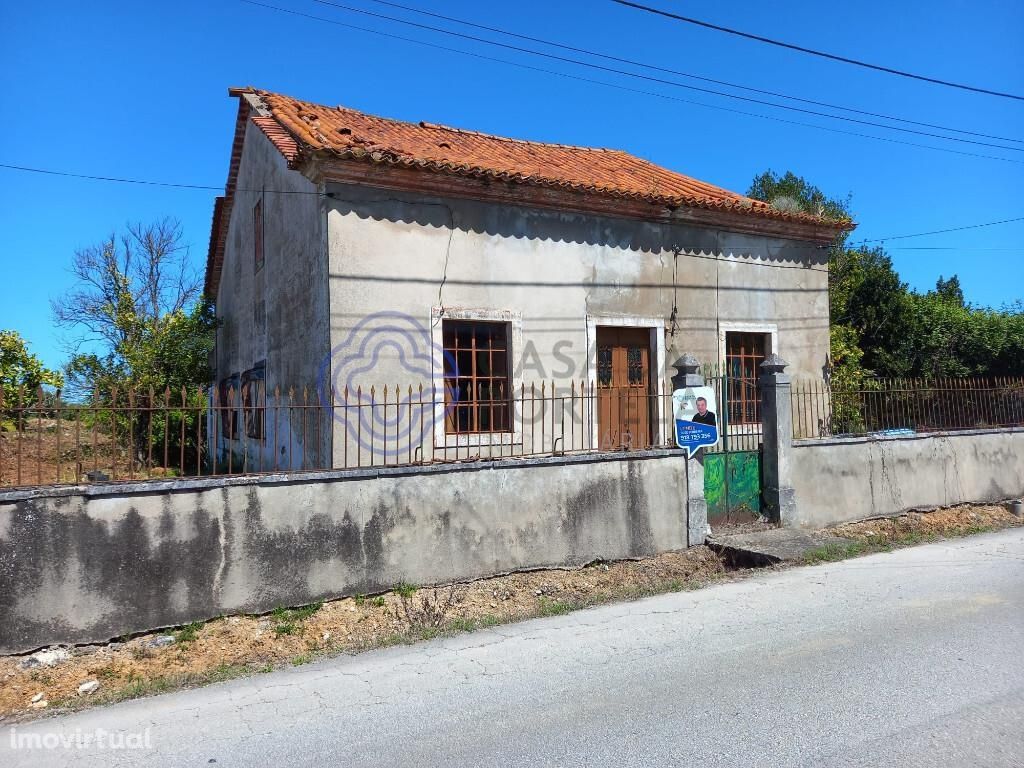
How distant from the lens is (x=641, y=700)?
163 inches

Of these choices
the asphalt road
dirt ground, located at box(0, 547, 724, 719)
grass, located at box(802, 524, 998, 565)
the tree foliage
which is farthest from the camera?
the tree foliage

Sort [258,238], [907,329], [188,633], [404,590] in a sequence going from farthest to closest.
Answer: [907,329] < [258,238] < [404,590] < [188,633]

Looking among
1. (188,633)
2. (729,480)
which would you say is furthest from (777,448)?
(188,633)

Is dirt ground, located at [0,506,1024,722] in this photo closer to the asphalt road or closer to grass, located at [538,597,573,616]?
grass, located at [538,597,573,616]

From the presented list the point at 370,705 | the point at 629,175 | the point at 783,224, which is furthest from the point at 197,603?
the point at 783,224

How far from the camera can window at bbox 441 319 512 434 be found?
894 cm

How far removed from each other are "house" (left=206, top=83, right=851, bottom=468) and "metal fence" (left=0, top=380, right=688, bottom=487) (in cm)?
5

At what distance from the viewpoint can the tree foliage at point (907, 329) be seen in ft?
58.9

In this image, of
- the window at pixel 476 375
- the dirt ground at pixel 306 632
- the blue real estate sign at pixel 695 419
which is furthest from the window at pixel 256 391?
the blue real estate sign at pixel 695 419

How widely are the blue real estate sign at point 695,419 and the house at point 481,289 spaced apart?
846mm

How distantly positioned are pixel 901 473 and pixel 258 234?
11184mm

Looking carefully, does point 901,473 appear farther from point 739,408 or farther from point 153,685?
point 153,685

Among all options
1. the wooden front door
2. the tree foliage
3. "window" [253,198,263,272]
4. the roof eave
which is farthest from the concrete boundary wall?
the tree foliage

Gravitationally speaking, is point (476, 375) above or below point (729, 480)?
above
